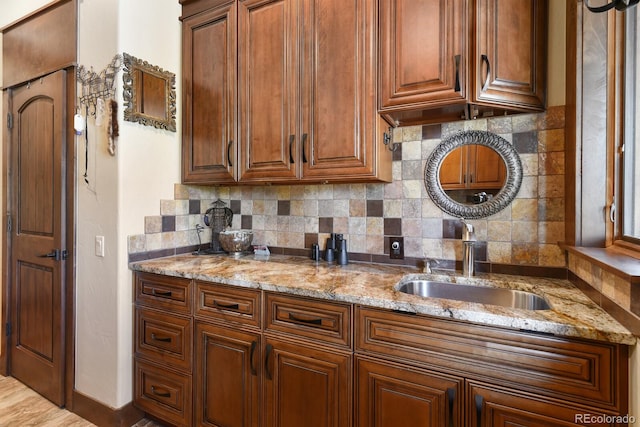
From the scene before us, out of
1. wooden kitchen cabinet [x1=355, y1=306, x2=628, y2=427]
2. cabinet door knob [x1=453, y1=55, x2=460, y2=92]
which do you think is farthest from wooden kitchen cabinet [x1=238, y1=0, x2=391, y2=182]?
wooden kitchen cabinet [x1=355, y1=306, x2=628, y2=427]

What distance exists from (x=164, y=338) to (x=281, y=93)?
5.01 feet

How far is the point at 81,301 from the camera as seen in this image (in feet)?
6.56

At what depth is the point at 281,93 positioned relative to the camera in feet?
5.96

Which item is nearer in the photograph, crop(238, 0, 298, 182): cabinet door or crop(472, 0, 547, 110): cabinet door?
crop(472, 0, 547, 110): cabinet door

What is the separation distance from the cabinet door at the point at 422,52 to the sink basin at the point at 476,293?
0.88 meters

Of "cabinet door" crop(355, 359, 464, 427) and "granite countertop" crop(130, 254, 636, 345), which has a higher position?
"granite countertop" crop(130, 254, 636, 345)

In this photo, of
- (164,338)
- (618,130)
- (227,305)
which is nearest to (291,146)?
(227,305)

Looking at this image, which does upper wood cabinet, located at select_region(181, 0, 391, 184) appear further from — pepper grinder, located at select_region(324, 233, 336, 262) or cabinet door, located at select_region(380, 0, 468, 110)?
pepper grinder, located at select_region(324, 233, 336, 262)

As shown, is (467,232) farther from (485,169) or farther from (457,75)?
(457,75)

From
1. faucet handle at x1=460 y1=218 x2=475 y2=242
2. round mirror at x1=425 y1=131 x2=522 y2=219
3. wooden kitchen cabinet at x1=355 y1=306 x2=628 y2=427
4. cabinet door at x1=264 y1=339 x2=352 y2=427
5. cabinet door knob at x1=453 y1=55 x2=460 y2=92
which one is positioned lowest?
cabinet door at x1=264 y1=339 x2=352 y2=427

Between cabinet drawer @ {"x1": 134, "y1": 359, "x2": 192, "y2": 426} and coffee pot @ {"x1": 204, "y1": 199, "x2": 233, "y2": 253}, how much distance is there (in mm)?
825

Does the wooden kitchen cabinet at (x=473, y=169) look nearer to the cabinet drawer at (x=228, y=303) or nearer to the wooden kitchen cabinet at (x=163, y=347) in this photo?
the cabinet drawer at (x=228, y=303)

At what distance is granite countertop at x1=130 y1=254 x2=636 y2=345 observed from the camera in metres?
0.98

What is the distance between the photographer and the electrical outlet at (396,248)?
1.86 m
